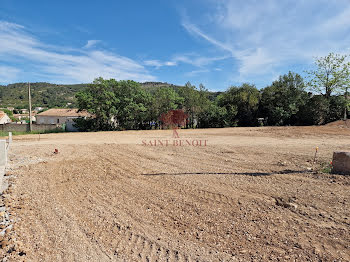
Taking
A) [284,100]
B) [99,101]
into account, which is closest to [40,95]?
[99,101]

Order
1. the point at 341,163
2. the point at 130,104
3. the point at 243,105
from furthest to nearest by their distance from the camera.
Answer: the point at 243,105 < the point at 130,104 < the point at 341,163

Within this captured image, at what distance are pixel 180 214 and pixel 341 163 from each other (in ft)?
15.8

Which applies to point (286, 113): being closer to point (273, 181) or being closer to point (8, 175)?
point (273, 181)

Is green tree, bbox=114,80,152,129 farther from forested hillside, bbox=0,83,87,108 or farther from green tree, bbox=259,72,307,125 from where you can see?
forested hillside, bbox=0,83,87,108

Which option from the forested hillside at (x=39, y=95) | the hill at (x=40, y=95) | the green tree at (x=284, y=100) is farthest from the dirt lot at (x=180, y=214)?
the forested hillside at (x=39, y=95)

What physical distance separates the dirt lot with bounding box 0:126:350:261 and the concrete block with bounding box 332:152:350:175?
409mm

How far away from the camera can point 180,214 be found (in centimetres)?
389

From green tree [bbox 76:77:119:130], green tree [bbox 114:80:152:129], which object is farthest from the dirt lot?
green tree [bbox 114:80:152:129]

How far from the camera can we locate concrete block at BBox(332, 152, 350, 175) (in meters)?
5.65

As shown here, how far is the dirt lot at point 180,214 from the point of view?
2.86 m

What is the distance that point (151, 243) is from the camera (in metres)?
3.06

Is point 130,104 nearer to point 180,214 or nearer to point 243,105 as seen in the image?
point 243,105

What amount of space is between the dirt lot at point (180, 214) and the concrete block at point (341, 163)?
0.41 m

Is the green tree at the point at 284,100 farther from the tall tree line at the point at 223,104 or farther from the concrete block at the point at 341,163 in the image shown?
the concrete block at the point at 341,163
